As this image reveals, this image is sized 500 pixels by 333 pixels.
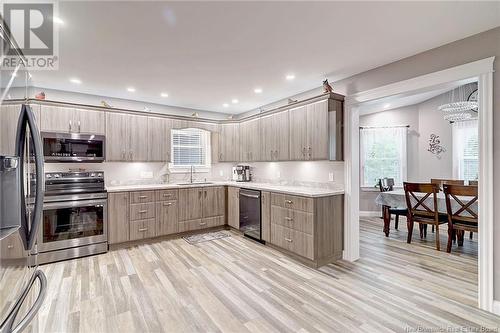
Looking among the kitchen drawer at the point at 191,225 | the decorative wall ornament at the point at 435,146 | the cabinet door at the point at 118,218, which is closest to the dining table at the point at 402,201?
the decorative wall ornament at the point at 435,146

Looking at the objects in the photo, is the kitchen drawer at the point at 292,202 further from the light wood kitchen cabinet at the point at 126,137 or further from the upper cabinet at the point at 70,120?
the upper cabinet at the point at 70,120

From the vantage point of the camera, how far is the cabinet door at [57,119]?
3.54 metres

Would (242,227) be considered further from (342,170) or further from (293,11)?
(293,11)

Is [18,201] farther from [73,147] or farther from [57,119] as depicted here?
[57,119]

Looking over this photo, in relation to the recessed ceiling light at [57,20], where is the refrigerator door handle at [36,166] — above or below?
below

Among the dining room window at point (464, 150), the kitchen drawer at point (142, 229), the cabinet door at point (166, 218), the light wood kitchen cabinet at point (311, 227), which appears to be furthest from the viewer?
the dining room window at point (464, 150)

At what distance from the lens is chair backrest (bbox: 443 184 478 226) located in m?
3.25

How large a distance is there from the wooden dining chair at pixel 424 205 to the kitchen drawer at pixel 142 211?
4.32 metres

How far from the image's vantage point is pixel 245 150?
495 cm

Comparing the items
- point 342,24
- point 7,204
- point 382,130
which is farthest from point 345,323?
point 382,130

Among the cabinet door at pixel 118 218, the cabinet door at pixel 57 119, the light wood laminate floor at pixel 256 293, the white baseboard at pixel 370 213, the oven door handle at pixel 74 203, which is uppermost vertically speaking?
the cabinet door at pixel 57 119

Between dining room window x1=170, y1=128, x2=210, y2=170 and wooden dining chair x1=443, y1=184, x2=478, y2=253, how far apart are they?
14.5 feet

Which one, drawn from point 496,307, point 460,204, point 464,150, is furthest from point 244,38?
point 464,150

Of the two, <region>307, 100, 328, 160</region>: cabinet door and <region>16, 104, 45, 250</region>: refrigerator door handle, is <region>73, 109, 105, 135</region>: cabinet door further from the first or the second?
<region>307, 100, 328, 160</region>: cabinet door
